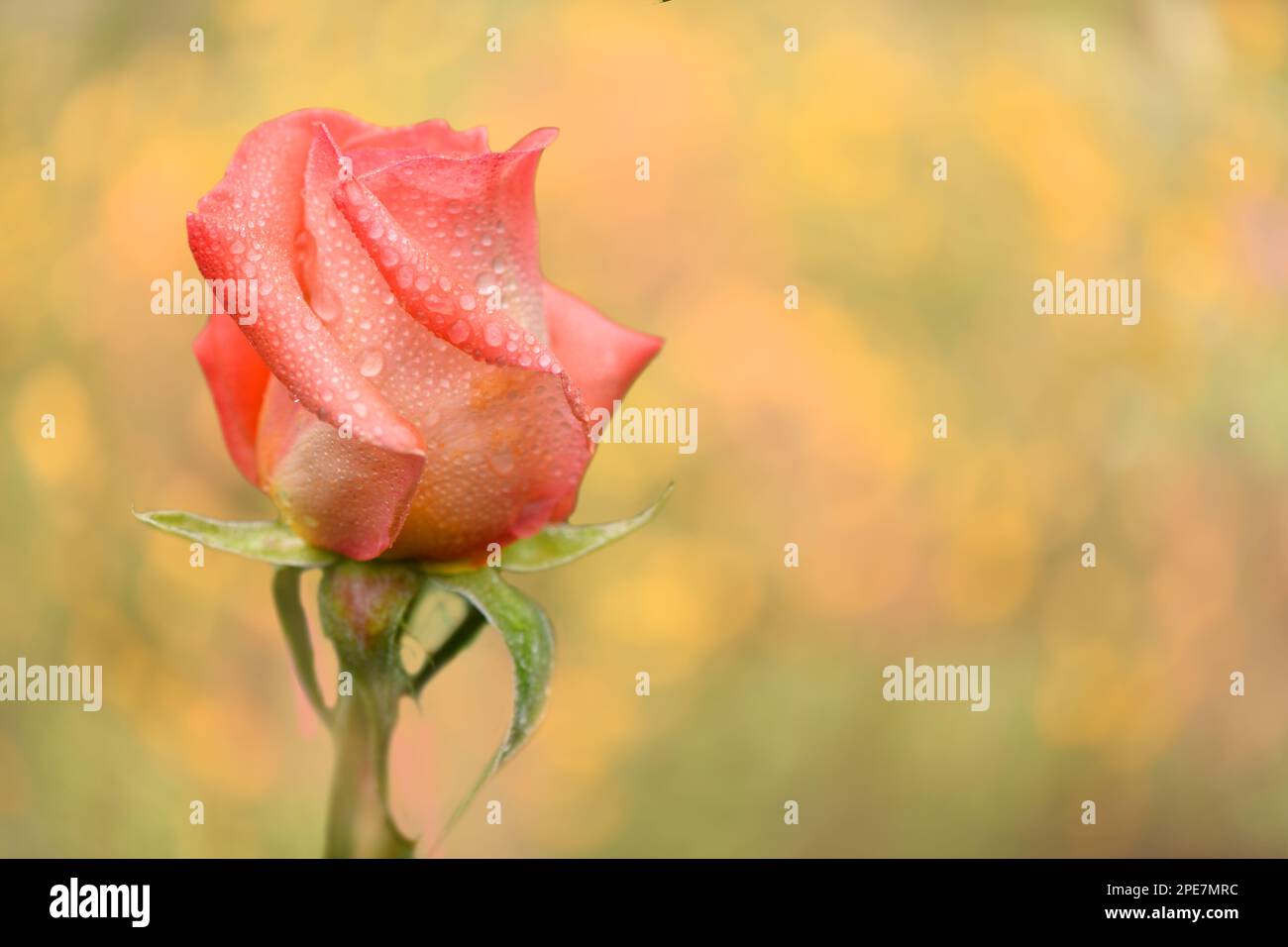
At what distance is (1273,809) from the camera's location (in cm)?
84

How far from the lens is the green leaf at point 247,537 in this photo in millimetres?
290

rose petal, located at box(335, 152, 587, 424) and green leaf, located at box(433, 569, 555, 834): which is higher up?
rose petal, located at box(335, 152, 587, 424)

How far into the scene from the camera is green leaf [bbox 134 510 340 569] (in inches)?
11.4

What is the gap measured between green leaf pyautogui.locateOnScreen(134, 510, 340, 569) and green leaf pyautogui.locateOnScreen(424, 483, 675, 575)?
0.10ft

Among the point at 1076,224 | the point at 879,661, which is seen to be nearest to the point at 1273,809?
the point at 879,661

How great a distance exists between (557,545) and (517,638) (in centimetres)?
3

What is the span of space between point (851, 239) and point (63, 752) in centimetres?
59
